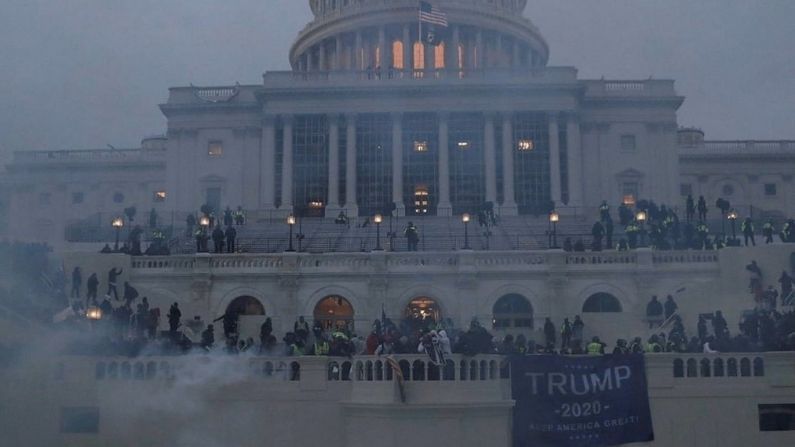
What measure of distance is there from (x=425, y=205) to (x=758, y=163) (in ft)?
124

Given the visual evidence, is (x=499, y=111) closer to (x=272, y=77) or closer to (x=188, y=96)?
(x=272, y=77)

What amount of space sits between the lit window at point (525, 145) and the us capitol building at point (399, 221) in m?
0.10

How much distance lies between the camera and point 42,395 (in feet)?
92.7

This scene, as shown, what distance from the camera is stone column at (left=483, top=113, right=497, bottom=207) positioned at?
7369 cm

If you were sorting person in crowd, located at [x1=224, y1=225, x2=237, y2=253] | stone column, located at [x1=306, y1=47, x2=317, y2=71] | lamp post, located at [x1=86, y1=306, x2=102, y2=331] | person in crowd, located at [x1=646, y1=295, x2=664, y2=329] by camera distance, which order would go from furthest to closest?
stone column, located at [x1=306, y1=47, x2=317, y2=71], person in crowd, located at [x1=224, y1=225, x2=237, y2=253], person in crowd, located at [x1=646, y1=295, x2=664, y2=329], lamp post, located at [x1=86, y1=306, x2=102, y2=331]

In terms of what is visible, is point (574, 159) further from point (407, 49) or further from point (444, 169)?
point (407, 49)

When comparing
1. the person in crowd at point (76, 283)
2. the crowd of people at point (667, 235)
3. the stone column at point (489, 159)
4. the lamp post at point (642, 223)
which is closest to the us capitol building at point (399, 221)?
the stone column at point (489, 159)

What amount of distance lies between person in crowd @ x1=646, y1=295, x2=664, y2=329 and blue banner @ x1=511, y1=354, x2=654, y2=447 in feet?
43.9

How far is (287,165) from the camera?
245 ft

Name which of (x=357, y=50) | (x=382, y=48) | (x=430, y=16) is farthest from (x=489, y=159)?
(x=357, y=50)

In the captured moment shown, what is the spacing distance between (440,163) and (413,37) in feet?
83.3

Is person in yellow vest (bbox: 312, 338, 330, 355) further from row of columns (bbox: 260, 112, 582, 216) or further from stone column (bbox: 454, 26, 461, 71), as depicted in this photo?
stone column (bbox: 454, 26, 461, 71)

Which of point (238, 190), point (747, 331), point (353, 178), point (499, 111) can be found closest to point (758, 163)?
point (499, 111)

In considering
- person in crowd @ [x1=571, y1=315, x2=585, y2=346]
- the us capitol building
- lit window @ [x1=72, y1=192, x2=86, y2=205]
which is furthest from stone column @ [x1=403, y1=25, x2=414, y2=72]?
person in crowd @ [x1=571, y1=315, x2=585, y2=346]
